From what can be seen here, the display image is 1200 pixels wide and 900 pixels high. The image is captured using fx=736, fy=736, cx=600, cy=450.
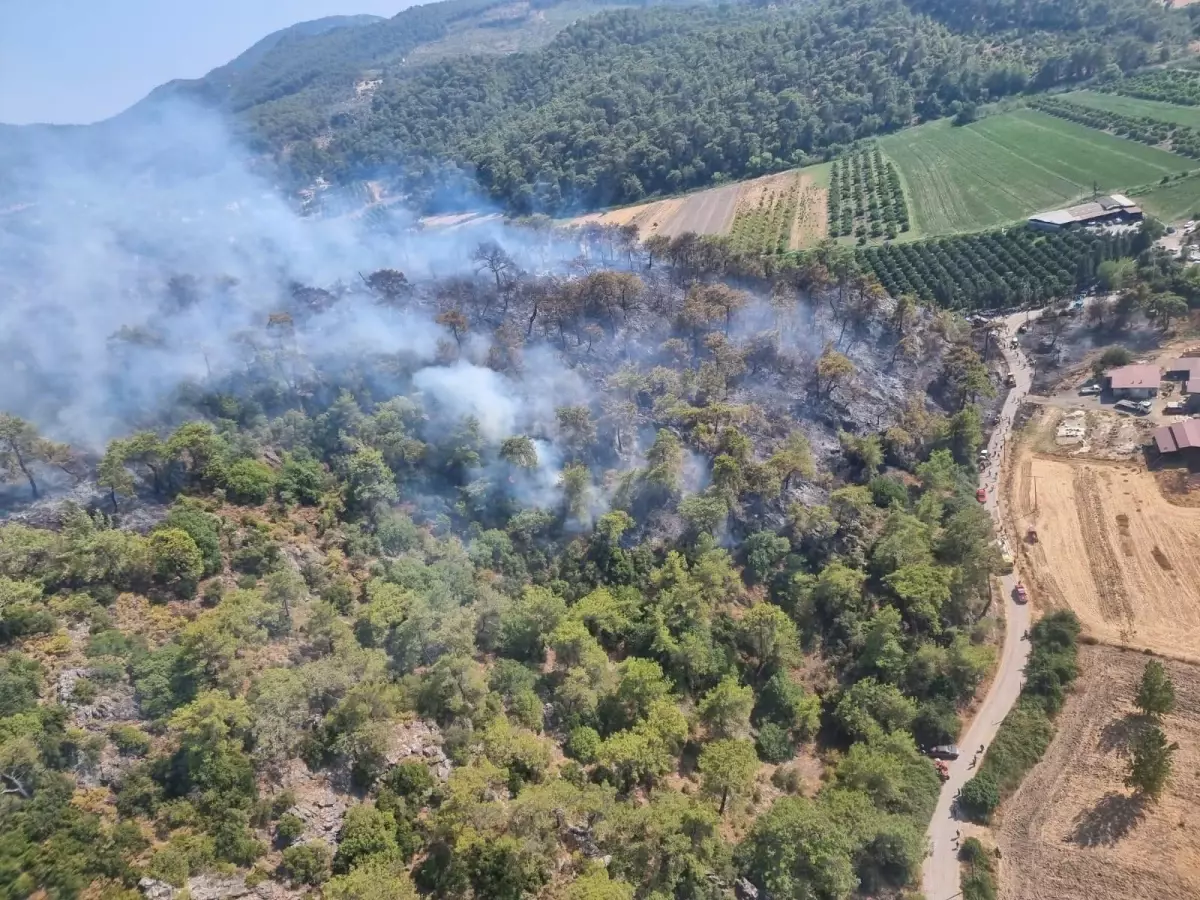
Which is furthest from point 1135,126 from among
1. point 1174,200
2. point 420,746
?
point 420,746

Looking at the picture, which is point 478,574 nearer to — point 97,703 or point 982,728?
point 97,703

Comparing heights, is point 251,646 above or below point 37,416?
below

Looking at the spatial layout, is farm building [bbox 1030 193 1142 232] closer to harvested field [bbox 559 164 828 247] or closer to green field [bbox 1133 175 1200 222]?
green field [bbox 1133 175 1200 222]

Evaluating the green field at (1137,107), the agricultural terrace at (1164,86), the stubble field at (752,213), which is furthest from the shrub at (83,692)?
the agricultural terrace at (1164,86)

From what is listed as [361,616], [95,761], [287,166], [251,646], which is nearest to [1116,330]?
[361,616]

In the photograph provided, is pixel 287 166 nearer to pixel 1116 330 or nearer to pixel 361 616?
pixel 361 616

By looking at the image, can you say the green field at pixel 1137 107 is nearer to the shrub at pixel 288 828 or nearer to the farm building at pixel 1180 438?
the farm building at pixel 1180 438
